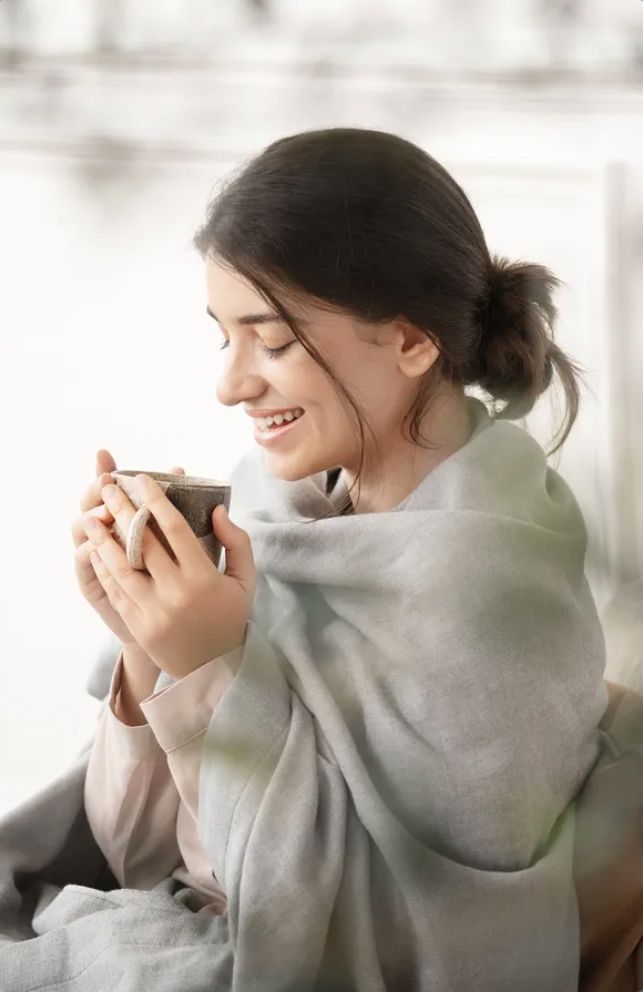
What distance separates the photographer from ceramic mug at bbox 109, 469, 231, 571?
405 mm

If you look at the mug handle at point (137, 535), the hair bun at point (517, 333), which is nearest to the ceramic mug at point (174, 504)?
the mug handle at point (137, 535)

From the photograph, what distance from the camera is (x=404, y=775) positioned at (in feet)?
1.44

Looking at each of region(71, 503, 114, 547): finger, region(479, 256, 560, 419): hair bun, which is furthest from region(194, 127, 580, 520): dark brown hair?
region(71, 503, 114, 547): finger

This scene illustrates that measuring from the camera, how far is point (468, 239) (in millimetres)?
419

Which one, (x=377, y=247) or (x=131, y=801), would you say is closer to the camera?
(x=377, y=247)

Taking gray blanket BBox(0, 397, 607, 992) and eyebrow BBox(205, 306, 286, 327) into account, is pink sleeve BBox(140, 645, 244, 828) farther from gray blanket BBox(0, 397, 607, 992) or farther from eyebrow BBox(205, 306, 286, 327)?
eyebrow BBox(205, 306, 286, 327)

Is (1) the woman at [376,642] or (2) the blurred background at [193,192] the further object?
(1) the woman at [376,642]

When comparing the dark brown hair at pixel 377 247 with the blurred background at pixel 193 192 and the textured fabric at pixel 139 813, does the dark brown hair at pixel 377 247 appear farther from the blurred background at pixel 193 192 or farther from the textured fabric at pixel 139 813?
the textured fabric at pixel 139 813

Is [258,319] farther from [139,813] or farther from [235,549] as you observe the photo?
[139,813]

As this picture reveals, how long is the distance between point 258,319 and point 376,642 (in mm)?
151

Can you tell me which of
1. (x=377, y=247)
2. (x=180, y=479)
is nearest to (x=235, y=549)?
(x=180, y=479)

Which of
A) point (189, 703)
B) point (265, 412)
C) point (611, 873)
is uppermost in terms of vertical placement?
point (265, 412)

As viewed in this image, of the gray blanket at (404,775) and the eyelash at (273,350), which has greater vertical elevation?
the eyelash at (273,350)

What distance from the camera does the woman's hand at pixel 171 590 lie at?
1.33 ft
